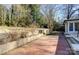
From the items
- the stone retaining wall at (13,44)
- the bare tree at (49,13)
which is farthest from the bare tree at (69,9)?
the stone retaining wall at (13,44)

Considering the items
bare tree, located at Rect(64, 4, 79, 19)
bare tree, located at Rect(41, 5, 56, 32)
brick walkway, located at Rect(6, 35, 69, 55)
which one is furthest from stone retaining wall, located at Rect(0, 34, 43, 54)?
bare tree, located at Rect(64, 4, 79, 19)

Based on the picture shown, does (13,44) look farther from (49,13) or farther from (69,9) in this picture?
(69,9)

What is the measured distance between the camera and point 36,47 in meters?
2.87

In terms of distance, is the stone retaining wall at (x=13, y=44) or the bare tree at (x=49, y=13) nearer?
the stone retaining wall at (x=13, y=44)

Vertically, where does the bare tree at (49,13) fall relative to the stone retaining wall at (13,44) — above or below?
above

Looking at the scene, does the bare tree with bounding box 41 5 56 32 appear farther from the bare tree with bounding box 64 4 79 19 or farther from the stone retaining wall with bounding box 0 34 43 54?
the stone retaining wall with bounding box 0 34 43 54

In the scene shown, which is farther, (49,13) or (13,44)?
(49,13)

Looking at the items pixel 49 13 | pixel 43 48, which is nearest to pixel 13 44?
pixel 43 48

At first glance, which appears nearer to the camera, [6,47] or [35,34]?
[6,47]

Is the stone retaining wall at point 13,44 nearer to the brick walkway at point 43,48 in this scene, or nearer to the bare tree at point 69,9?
the brick walkway at point 43,48
